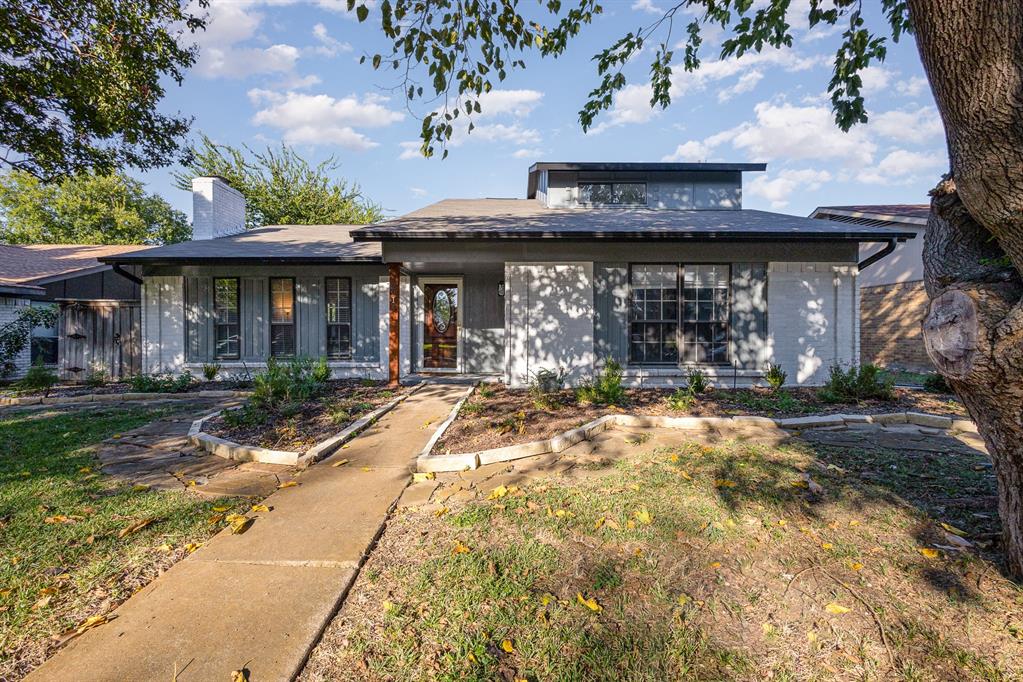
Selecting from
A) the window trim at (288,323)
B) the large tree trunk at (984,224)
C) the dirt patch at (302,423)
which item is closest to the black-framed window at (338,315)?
the window trim at (288,323)

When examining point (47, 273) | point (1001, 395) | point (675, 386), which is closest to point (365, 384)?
point (675, 386)

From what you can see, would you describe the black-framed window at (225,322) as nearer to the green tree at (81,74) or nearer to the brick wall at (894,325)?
the green tree at (81,74)

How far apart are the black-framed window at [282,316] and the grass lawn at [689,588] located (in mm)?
8885

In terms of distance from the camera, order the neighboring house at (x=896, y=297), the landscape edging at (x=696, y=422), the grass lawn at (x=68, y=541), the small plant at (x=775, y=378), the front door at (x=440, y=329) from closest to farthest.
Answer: the grass lawn at (x=68, y=541)
the landscape edging at (x=696, y=422)
the small plant at (x=775, y=378)
the front door at (x=440, y=329)
the neighboring house at (x=896, y=297)

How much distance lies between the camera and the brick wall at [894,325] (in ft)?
42.8

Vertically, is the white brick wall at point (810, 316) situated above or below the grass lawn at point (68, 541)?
above

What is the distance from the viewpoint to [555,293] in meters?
9.23

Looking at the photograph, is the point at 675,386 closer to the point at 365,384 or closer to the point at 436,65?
the point at 365,384

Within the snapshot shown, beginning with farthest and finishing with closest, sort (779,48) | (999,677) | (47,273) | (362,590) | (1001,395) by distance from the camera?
(47,273)
(779,48)
(362,590)
(1001,395)
(999,677)

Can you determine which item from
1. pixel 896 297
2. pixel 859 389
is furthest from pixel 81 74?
pixel 896 297

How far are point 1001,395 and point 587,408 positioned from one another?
15.4ft

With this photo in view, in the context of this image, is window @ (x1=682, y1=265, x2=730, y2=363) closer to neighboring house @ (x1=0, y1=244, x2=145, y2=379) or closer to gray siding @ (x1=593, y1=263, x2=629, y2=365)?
gray siding @ (x1=593, y1=263, x2=629, y2=365)

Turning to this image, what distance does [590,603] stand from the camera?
2561 mm

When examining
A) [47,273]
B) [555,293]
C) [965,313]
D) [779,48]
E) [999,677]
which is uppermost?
[779,48]
